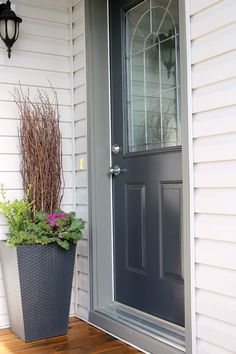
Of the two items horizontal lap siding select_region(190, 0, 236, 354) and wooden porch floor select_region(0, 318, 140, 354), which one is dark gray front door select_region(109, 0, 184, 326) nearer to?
wooden porch floor select_region(0, 318, 140, 354)

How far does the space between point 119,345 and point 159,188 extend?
0.96 m

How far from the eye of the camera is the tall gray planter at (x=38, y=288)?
2.83m

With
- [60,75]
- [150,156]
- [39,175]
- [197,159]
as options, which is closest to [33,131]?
[39,175]

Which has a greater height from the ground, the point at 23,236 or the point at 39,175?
the point at 39,175

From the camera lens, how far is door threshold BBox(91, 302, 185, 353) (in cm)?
250

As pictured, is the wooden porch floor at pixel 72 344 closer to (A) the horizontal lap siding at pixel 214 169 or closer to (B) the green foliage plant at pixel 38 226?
(B) the green foliage plant at pixel 38 226

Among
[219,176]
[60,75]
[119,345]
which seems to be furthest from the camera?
[60,75]

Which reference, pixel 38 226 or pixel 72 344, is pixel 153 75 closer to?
pixel 38 226

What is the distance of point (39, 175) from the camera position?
125 inches

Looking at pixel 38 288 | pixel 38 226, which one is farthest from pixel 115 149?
pixel 38 288

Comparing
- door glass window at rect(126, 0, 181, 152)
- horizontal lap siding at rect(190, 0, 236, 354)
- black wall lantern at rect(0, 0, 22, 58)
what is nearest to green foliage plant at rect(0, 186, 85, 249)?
door glass window at rect(126, 0, 181, 152)

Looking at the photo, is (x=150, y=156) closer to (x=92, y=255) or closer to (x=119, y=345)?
(x=92, y=255)

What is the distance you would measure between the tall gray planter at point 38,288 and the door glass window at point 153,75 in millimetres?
871

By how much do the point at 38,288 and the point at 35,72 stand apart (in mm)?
1511
